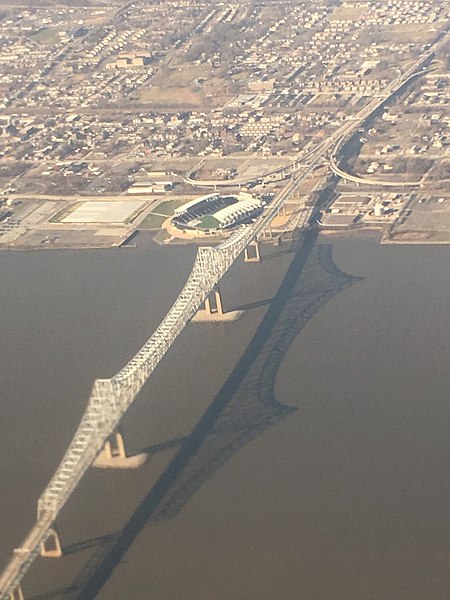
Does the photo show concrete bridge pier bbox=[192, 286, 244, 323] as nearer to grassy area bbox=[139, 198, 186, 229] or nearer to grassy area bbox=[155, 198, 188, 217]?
grassy area bbox=[139, 198, 186, 229]

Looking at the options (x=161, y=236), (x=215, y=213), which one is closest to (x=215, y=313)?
(x=161, y=236)

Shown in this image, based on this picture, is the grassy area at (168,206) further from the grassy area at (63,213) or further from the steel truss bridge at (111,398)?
the steel truss bridge at (111,398)

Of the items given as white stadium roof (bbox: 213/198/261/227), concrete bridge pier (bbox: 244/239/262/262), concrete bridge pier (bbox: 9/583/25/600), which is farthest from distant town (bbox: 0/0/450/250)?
concrete bridge pier (bbox: 9/583/25/600)

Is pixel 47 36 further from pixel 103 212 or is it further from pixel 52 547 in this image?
→ pixel 52 547

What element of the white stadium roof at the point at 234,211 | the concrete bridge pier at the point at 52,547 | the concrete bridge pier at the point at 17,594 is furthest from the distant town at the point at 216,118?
the concrete bridge pier at the point at 17,594

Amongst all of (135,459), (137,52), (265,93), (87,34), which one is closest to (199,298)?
(135,459)

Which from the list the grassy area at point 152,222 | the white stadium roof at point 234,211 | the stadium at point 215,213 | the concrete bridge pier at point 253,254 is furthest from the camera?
the grassy area at point 152,222

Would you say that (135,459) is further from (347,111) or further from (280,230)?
(347,111)
